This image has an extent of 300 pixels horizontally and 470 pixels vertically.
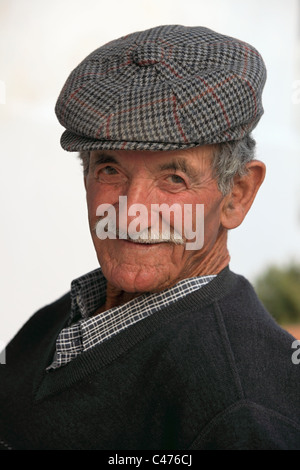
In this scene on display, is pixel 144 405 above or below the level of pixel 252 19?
below

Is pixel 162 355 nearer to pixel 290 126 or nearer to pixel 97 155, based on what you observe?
pixel 97 155

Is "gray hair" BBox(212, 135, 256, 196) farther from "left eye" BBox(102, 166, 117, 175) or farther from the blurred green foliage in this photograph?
the blurred green foliage

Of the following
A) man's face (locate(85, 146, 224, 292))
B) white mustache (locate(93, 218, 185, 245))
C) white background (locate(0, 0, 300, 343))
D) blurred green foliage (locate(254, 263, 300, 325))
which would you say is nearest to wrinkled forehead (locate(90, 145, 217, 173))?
man's face (locate(85, 146, 224, 292))

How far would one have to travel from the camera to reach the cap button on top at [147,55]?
149cm

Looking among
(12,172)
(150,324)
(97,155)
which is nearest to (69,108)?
(97,155)

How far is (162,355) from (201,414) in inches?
7.1

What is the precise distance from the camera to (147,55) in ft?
4.91

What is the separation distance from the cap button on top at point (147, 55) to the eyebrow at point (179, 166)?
0.24 meters

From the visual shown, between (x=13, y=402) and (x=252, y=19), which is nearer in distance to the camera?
(x=13, y=402)

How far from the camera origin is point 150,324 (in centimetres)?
157

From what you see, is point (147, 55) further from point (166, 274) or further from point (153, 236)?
point (166, 274)

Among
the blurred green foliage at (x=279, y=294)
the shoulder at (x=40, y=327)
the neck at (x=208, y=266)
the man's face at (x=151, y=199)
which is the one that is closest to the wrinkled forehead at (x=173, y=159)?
the man's face at (x=151, y=199)

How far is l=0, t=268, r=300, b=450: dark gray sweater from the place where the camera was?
1361 mm

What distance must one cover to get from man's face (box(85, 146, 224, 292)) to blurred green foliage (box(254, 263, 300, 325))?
5.01 metres
